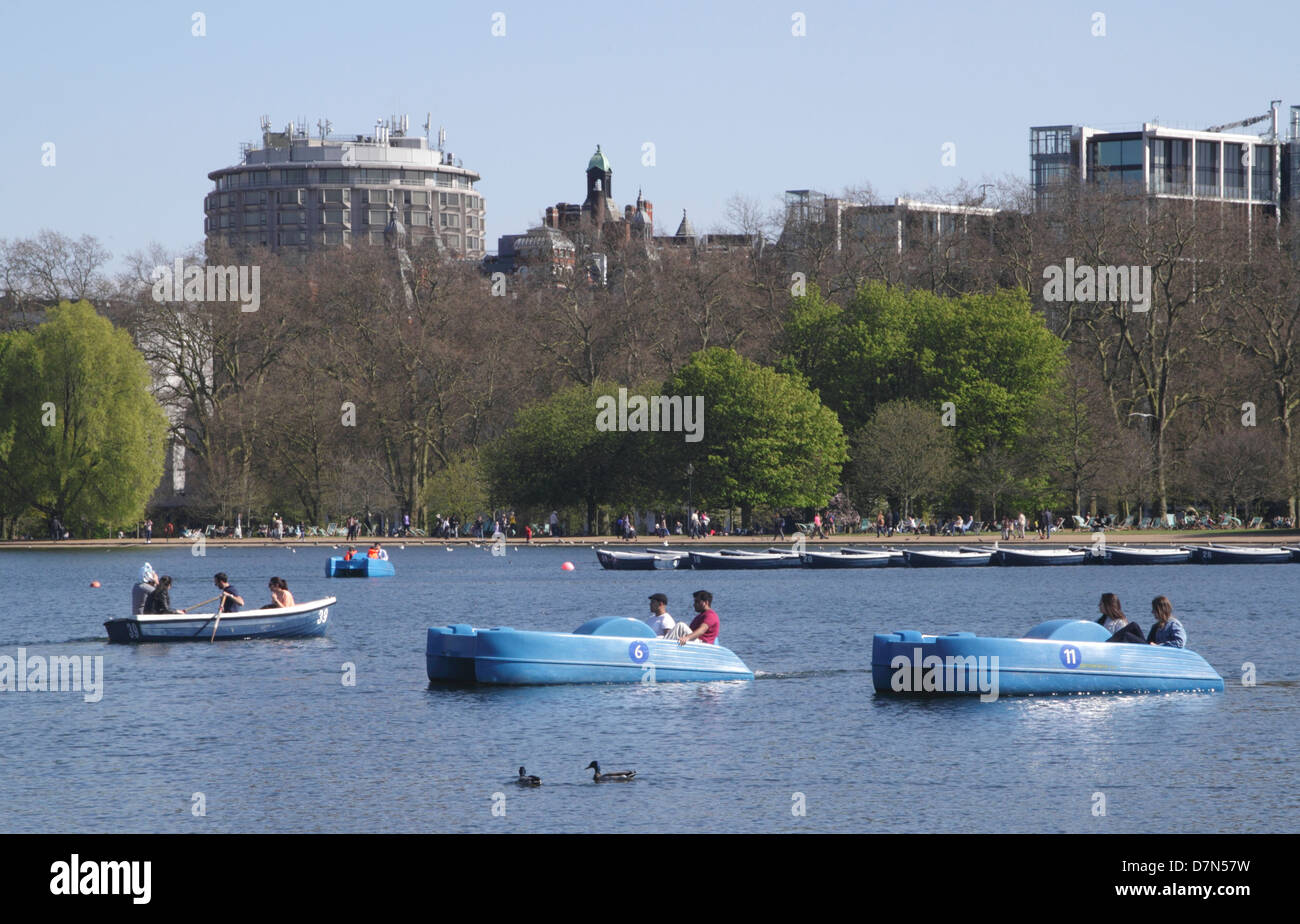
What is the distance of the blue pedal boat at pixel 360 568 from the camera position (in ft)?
264

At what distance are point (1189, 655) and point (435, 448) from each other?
90215 millimetres

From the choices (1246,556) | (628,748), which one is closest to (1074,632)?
(628,748)

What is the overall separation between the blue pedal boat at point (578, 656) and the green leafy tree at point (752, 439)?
2720 inches

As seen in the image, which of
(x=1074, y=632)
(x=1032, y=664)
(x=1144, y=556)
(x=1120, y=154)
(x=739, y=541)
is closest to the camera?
(x=1032, y=664)

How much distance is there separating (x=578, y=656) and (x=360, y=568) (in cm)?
4843

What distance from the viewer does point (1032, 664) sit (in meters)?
32.2

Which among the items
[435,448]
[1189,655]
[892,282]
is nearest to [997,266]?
[892,282]

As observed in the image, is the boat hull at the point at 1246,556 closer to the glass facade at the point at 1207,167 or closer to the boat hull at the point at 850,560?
the boat hull at the point at 850,560

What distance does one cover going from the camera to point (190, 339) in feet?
371

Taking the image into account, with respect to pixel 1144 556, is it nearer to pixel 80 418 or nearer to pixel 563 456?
pixel 563 456

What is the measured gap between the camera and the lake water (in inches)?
907

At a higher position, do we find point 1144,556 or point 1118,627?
point 1118,627

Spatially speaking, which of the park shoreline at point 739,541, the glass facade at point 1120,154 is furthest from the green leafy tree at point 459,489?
the glass facade at point 1120,154

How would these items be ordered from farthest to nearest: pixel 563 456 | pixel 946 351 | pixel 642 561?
pixel 563 456 → pixel 946 351 → pixel 642 561
